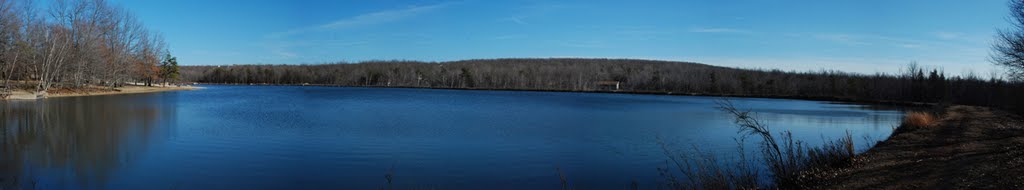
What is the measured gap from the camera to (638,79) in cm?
10250

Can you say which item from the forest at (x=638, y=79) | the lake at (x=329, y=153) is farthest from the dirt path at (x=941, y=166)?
the forest at (x=638, y=79)

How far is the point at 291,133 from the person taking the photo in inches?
581

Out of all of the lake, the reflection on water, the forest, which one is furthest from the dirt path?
the forest

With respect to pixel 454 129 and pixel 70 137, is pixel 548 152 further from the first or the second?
pixel 70 137

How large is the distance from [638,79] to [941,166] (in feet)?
316

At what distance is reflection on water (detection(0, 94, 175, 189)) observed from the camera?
798 cm

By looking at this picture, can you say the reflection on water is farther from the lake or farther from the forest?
the forest

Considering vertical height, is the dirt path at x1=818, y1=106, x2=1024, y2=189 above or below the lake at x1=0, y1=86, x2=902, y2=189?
above

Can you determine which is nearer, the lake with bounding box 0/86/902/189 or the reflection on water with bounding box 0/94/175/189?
the reflection on water with bounding box 0/94/175/189

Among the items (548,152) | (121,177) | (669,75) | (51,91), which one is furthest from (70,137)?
(669,75)

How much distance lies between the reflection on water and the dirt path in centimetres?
960

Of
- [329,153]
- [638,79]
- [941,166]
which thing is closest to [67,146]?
[329,153]

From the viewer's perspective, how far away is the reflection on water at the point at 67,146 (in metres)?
7.98

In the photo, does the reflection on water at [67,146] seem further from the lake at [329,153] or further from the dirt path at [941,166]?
the dirt path at [941,166]
